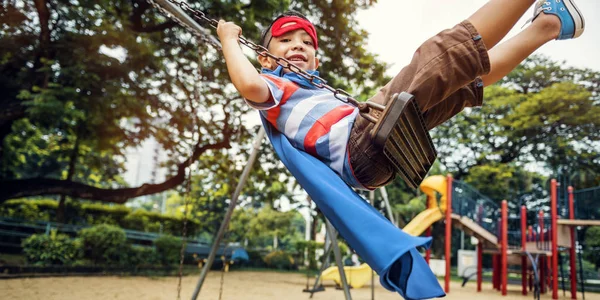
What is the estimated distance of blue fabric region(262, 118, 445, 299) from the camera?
1015 millimetres

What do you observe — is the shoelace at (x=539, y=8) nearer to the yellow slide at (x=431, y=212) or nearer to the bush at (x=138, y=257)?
the yellow slide at (x=431, y=212)

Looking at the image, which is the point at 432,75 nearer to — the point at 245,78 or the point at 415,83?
the point at 415,83

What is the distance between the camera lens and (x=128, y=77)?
7.66m

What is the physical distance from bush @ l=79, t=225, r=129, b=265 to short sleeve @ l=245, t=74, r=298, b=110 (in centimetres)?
847

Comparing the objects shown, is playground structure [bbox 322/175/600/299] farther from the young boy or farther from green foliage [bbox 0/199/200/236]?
the young boy

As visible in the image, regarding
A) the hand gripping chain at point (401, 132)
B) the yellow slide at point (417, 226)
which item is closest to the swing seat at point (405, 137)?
the hand gripping chain at point (401, 132)

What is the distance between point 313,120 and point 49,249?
820 centimetres

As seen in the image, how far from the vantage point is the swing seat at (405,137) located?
1142mm

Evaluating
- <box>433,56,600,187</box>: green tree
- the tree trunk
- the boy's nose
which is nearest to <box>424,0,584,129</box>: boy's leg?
the boy's nose

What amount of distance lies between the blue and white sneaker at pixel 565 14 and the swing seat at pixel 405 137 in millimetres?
612

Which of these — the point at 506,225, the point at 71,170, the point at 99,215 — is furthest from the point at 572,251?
the point at 99,215

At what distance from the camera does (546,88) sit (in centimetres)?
1525

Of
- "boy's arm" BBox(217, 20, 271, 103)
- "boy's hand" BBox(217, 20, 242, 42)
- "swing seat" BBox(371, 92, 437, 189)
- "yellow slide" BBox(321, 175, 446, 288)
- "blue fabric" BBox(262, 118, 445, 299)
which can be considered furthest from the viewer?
"yellow slide" BBox(321, 175, 446, 288)

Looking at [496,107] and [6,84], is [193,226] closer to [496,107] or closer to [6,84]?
[6,84]
